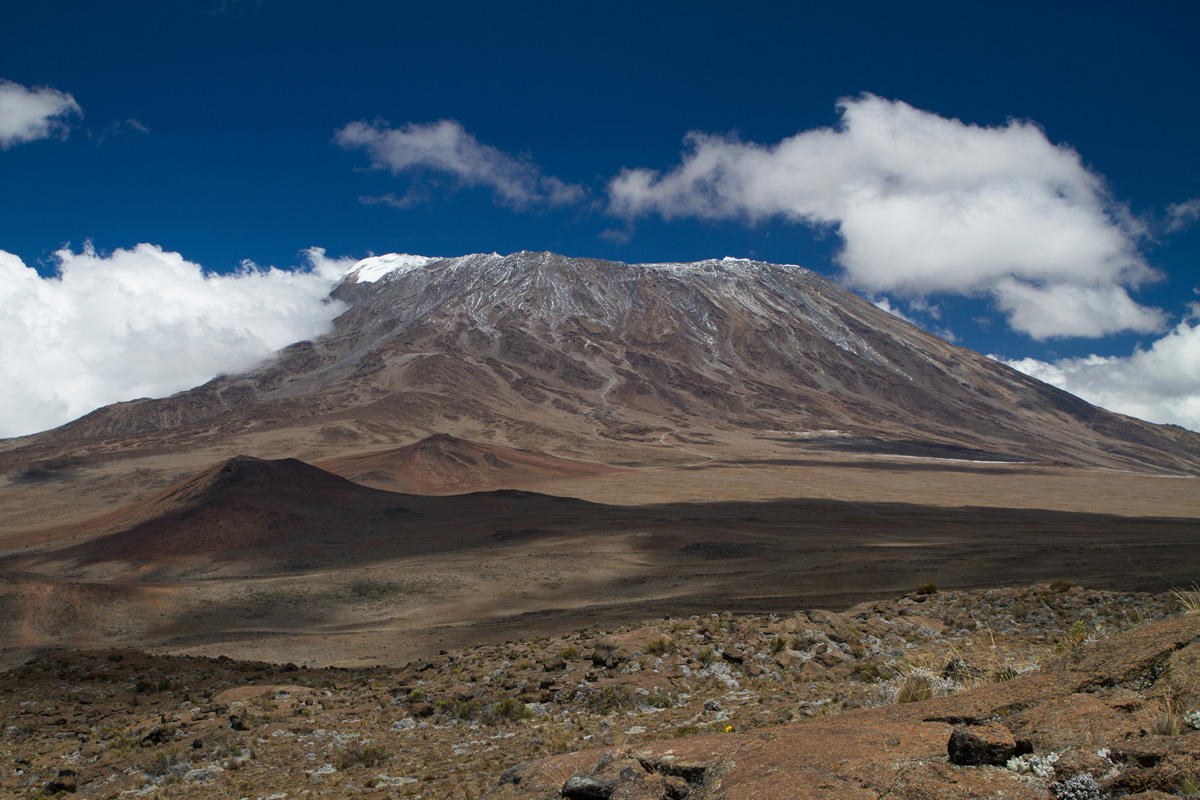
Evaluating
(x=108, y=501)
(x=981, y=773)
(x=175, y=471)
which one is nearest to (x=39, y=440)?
(x=175, y=471)

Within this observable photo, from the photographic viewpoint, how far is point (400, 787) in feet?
23.6

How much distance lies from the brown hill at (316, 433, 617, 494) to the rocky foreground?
5868 centimetres

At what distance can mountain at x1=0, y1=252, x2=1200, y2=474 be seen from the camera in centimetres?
11031

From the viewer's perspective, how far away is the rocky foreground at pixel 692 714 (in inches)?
147

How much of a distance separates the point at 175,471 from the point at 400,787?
310ft

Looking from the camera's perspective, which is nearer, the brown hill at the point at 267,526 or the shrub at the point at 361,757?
the shrub at the point at 361,757

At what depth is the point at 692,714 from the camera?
8.44 metres

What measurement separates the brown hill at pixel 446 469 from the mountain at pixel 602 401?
18.2 meters

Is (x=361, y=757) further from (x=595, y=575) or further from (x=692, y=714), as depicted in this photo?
(x=595, y=575)

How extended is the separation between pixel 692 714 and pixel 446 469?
232ft

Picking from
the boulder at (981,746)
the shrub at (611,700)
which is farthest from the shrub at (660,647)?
the boulder at (981,746)

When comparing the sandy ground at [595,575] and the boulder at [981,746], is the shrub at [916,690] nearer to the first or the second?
the boulder at [981,746]

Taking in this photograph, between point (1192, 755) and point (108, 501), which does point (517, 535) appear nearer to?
point (1192, 755)

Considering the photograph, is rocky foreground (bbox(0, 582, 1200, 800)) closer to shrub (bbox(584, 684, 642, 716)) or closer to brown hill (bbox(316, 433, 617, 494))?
shrub (bbox(584, 684, 642, 716))
